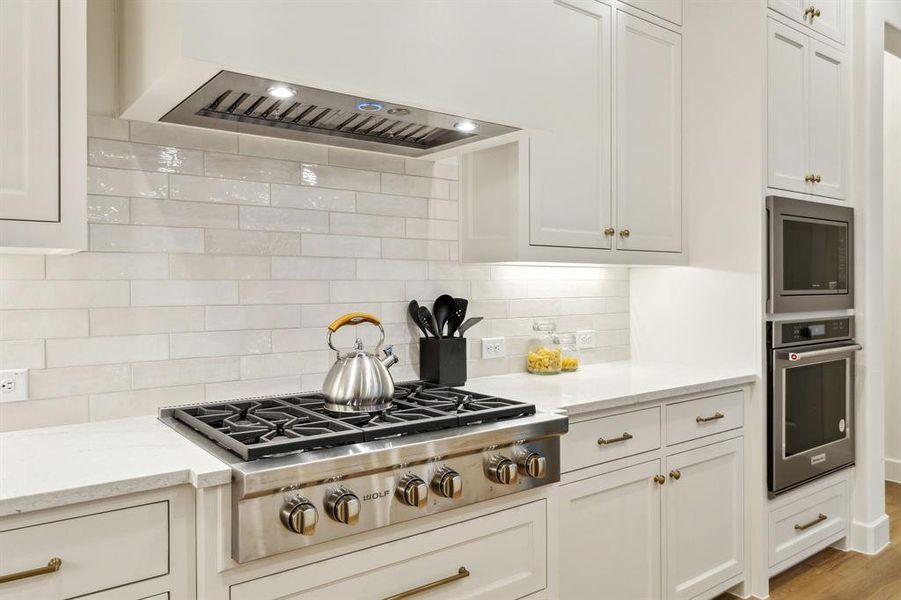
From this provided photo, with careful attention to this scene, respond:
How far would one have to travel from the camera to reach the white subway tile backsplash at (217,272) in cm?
183

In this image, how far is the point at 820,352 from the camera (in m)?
3.02

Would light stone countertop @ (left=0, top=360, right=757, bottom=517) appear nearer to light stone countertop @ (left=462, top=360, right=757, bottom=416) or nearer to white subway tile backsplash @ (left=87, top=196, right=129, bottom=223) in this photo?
light stone countertop @ (left=462, top=360, right=757, bottom=416)

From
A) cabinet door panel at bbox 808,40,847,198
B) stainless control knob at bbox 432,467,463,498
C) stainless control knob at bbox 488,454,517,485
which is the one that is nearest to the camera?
stainless control knob at bbox 432,467,463,498

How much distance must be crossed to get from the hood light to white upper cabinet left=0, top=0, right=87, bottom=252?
3.28 ft

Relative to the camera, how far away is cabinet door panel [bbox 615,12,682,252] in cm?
274

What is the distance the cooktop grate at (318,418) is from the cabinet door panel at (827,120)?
81.2 inches

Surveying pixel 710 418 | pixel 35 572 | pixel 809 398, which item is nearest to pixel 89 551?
pixel 35 572

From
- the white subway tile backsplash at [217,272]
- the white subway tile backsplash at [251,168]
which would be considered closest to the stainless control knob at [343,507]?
the white subway tile backsplash at [217,272]

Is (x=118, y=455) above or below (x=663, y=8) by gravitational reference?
below

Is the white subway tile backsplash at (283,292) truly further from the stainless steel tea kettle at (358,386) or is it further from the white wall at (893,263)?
the white wall at (893,263)

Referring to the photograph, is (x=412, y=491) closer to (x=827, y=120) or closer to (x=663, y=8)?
(x=663, y=8)

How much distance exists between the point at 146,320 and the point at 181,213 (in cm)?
32

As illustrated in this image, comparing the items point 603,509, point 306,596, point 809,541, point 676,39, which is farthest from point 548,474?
point 676,39

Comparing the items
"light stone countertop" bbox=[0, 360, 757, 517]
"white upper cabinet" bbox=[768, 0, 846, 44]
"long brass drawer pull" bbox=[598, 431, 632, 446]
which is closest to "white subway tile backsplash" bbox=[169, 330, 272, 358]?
"light stone countertop" bbox=[0, 360, 757, 517]
